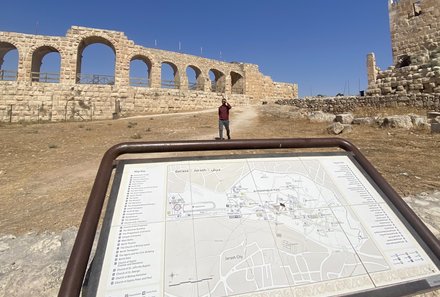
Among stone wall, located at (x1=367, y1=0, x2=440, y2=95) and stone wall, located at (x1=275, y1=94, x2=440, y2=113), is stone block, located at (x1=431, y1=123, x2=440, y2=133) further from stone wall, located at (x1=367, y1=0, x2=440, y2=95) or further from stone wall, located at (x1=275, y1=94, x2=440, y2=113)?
stone wall, located at (x1=367, y1=0, x2=440, y2=95)

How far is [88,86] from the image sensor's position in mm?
15930

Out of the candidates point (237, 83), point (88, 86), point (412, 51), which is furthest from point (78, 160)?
point (237, 83)

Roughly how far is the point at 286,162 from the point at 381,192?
0.73m

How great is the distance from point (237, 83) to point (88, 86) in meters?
14.2

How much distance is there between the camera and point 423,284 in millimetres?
1431

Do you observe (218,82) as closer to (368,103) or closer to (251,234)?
(368,103)

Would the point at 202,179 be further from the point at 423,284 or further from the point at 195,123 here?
the point at 195,123

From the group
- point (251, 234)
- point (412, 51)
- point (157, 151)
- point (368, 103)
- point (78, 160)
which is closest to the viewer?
point (251, 234)

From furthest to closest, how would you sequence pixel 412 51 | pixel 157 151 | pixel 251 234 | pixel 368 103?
pixel 412 51
pixel 368 103
pixel 157 151
pixel 251 234

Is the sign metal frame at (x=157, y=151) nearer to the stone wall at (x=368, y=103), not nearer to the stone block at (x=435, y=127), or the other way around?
the stone block at (x=435, y=127)

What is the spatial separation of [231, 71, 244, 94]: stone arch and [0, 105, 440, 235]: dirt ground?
1346 centimetres

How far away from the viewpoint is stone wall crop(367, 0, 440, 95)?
41.2 ft

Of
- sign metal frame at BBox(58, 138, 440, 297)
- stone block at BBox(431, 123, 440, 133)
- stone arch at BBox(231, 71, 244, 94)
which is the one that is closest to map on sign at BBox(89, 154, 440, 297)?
sign metal frame at BBox(58, 138, 440, 297)

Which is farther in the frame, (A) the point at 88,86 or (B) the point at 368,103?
(A) the point at 88,86
